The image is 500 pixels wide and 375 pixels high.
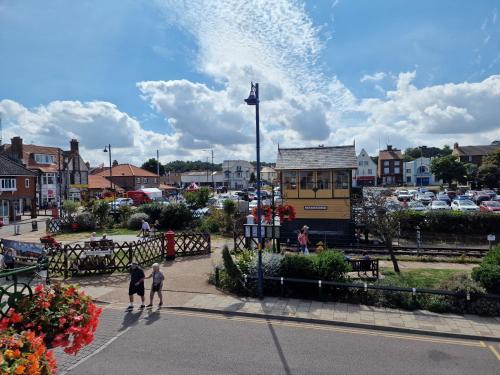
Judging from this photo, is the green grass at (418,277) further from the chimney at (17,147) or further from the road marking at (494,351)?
the chimney at (17,147)

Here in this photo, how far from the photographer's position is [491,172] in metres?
53.2

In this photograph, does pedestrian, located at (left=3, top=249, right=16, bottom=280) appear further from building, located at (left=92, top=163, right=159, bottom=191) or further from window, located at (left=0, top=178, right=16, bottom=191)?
building, located at (left=92, top=163, right=159, bottom=191)

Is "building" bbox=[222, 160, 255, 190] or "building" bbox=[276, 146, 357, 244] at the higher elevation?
"building" bbox=[222, 160, 255, 190]

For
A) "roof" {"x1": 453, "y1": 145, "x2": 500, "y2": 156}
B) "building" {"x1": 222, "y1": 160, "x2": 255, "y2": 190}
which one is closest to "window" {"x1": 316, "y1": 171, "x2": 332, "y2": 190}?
"roof" {"x1": 453, "y1": 145, "x2": 500, "y2": 156}

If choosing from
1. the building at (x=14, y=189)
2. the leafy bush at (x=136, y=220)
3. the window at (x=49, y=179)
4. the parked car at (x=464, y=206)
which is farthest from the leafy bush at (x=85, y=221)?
the parked car at (x=464, y=206)

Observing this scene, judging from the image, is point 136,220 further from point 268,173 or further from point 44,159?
point 268,173

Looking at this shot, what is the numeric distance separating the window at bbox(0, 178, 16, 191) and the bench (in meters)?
35.2

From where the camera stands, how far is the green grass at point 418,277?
1289 centimetres

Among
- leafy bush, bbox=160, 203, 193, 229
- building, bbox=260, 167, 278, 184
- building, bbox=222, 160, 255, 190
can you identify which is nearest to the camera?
leafy bush, bbox=160, 203, 193, 229

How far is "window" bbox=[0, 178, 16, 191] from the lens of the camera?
118 feet

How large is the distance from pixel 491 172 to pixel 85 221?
5309cm

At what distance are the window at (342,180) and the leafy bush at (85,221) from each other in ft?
60.9

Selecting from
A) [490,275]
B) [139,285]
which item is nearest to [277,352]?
[139,285]

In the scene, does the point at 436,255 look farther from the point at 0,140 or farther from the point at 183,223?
the point at 0,140
